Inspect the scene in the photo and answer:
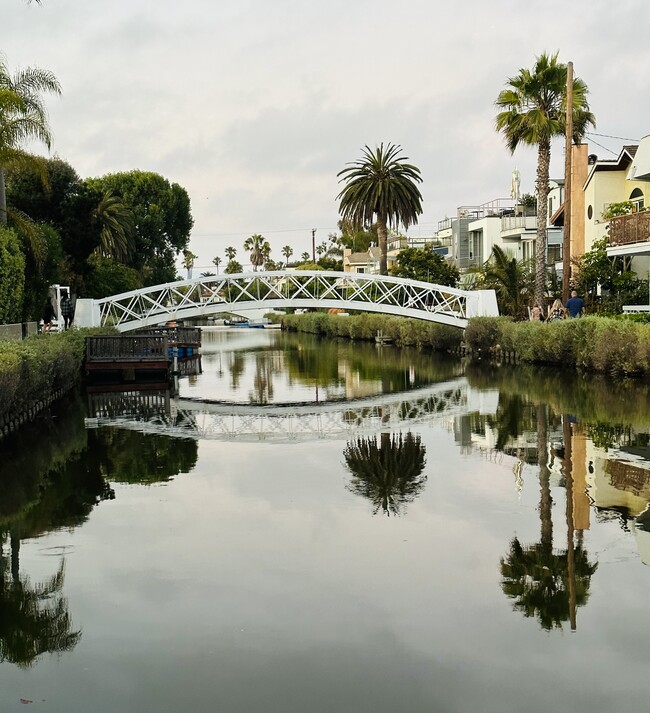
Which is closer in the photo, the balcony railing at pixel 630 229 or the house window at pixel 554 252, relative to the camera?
the balcony railing at pixel 630 229

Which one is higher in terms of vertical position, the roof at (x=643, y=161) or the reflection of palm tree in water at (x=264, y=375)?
the roof at (x=643, y=161)

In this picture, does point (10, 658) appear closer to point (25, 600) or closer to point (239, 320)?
point (25, 600)

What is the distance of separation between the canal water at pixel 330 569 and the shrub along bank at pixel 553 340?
933 cm

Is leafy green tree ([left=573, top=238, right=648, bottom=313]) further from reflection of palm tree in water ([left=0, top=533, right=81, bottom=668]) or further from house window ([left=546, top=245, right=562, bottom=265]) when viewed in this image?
reflection of palm tree in water ([left=0, top=533, right=81, bottom=668])

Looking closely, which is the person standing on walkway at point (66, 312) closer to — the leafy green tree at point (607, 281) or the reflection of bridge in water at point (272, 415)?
the reflection of bridge in water at point (272, 415)

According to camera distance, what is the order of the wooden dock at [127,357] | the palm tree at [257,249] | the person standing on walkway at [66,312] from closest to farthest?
1. the wooden dock at [127,357]
2. the person standing on walkway at [66,312]
3. the palm tree at [257,249]

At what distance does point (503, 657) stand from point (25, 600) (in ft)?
13.9

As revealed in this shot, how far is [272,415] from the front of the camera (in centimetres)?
2427

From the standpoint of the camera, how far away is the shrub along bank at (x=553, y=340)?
2876cm

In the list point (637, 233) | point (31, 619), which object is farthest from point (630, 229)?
point (31, 619)

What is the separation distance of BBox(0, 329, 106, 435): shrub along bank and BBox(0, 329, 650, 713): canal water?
2.59 ft

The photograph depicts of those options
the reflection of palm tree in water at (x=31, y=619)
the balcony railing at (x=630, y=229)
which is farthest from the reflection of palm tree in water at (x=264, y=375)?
the reflection of palm tree in water at (x=31, y=619)

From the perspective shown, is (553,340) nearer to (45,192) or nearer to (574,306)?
(574,306)

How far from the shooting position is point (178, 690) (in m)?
6.69
